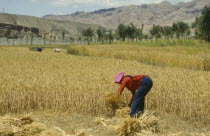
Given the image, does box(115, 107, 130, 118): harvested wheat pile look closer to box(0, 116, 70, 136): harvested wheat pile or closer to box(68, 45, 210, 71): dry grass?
box(0, 116, 70, 136): harvested wheat pile

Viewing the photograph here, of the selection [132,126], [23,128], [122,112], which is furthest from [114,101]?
[23,128]

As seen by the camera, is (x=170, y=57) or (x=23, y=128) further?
(x=170, y=57)

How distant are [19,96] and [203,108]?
6518mm

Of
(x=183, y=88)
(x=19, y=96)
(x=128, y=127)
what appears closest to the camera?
(x=128, y=127)

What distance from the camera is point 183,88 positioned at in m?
10.4

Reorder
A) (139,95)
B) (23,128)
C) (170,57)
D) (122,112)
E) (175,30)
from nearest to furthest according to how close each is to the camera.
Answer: (23,128) → (139,95) → (122,112) → (170,57) → (175,30)

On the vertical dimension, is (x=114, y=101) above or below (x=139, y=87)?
below

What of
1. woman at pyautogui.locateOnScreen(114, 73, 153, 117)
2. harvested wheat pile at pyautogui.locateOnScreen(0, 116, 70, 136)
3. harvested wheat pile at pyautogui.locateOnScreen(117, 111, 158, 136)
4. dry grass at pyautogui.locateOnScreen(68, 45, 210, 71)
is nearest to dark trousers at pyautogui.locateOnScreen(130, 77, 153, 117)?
woman at pyautogui.locateOnScreen(114, 73, 153, 117)

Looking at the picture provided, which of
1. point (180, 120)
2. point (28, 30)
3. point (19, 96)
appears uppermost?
point (28, 30)

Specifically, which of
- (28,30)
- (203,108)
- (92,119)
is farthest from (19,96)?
(28,30)

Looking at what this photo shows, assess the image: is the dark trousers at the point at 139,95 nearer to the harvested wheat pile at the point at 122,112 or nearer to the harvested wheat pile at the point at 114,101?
the harvested wheat pile at the point at 122,112

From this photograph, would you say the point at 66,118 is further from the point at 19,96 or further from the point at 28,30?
the point at 28,30

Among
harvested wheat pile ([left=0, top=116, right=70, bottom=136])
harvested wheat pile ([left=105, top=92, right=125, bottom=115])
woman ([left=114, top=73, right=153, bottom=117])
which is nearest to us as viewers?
harvested wheat pile ([left=0, top=116, right=70, bottom=136])

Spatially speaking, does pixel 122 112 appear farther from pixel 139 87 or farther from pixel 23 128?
pixel 23 128
